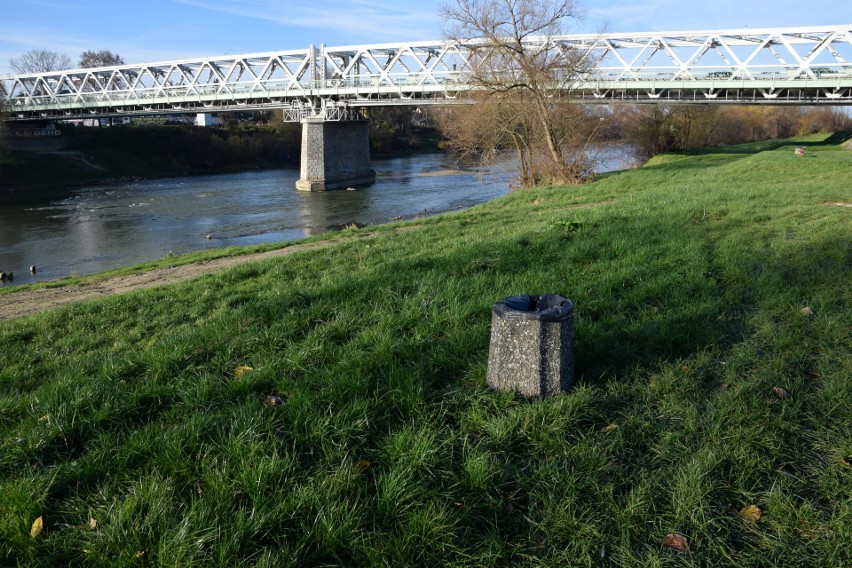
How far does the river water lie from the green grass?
16601mm

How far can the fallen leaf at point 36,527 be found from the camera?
276 cm

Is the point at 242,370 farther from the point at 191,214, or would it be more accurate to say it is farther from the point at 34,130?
the point at 34,130

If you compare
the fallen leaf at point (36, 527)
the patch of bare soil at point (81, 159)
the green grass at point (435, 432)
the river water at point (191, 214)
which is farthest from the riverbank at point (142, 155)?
the fallen leaf at point (36, 527)

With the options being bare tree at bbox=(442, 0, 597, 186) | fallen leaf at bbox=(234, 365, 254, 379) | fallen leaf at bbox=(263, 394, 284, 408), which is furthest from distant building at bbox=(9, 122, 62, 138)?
fallen leaf at bbox=(263, 394, 284, 408)

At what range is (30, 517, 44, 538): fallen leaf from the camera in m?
2.76

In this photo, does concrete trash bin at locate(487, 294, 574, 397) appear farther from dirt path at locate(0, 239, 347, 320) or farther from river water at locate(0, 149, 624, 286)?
river water at locate(0, 149, 624, 286)

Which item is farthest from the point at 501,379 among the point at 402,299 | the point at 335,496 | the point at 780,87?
the point at 780,87

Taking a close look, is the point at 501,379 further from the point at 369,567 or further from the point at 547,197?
the point at 547,197

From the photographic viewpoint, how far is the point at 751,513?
2.89m

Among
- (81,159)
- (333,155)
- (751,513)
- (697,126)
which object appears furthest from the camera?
(81,159)

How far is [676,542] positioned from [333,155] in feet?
181

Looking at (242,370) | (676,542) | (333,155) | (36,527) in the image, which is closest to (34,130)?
(333,155)

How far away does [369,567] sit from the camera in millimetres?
2600

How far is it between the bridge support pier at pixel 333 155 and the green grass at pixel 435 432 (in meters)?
47.4
